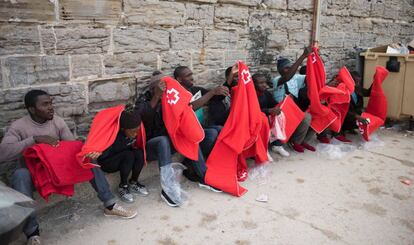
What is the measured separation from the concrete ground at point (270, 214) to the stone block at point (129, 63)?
1038mm

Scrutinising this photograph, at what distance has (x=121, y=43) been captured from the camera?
12.2 feet

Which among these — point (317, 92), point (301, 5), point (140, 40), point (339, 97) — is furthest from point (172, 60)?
point (301, 5)

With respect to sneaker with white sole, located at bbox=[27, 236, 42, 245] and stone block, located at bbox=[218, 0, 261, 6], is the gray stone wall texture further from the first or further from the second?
sneaker with white sole, located at bbox=[27, 236, 42, 245]

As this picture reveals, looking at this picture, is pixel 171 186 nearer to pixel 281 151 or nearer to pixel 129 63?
pixel 129 63

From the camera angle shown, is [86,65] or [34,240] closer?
[34,240]

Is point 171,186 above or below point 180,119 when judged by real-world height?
below

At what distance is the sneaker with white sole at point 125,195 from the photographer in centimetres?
346

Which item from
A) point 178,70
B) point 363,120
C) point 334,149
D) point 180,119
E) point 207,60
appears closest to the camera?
point 180,119

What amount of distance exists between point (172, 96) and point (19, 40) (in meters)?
1.36

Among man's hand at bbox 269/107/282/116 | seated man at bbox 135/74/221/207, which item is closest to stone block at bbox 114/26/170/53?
seated man at bbox 135/74/221/207

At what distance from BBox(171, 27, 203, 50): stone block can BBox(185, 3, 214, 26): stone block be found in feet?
0.29

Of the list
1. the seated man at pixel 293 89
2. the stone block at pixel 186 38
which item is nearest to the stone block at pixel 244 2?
the stone block at pixel 186 38

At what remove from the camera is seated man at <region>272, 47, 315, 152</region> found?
4.83 metres

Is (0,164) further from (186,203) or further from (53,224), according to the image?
(186,203)
